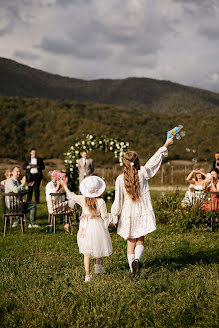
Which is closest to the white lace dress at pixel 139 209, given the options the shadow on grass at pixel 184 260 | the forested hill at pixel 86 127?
the shadow on grass at pixel 184 260

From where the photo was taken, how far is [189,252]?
6762 mm

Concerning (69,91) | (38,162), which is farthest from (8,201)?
(69,91)

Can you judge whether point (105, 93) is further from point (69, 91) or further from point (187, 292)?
point (187, 292)

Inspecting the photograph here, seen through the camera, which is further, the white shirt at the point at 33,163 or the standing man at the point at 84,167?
the standing man at the point at 84,167

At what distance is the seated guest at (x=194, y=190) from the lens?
351 inches

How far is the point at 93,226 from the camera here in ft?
17.0

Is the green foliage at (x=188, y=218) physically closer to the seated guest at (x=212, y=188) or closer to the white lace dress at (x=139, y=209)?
the seated guest at (x=212, y=188)

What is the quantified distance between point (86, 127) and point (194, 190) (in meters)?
45.9

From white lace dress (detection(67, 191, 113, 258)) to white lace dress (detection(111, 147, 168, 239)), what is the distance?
0.65ft

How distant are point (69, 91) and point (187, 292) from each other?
7860 centimetres

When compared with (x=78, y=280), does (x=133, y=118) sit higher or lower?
higher

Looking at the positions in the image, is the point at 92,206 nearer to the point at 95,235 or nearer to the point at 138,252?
the point at 95,235

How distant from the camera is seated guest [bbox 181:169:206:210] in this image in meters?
8.92

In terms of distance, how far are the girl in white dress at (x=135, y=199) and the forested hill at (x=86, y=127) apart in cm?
4095
